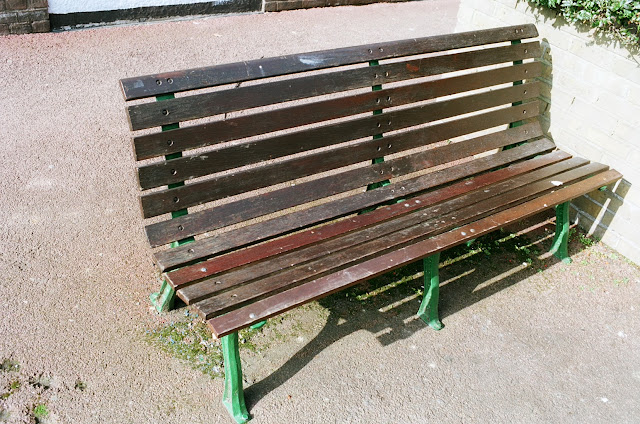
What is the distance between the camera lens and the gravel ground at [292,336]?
9.77 ft

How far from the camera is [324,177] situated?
11.4 ft

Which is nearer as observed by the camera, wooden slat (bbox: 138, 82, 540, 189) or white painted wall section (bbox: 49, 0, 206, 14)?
wooden slat (bbox: 138, 82, 540, 189)

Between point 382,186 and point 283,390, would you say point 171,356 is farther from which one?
point 382,186

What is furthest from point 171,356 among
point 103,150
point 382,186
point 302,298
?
point 103,150

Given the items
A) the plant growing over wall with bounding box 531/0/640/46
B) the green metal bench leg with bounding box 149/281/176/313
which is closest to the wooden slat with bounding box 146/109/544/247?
the green metal bench leg with bounding box 149/281/176/313

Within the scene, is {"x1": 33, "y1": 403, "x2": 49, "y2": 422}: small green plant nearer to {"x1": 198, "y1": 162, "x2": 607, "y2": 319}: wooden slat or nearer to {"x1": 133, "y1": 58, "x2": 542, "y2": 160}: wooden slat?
{"x1": 198, "y1": 162, "x2": 607, "y2": 319}: wooden slat

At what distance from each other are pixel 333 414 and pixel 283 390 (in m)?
0.27

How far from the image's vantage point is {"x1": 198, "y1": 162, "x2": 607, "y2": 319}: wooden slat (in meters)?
2.75

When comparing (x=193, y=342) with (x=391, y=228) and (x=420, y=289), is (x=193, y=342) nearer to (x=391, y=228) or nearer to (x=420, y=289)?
(x=391, y=228)

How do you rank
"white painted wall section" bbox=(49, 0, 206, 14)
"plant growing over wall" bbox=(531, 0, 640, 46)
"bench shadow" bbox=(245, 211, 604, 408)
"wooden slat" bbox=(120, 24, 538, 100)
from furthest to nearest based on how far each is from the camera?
"white painted wall section" bbox=(49, 0, 206, 14), "plant growing over wall" bbox=(531, 0, 640, 46), "bench shadow" bbox=(245, 211, 604, 408), "wooden slat" bbox=(120, 24, 538, 100)

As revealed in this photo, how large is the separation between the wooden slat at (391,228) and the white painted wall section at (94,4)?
4.78 metres

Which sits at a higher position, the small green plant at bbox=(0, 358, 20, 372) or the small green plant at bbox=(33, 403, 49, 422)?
the small green plant at bbox=(33, 403, 49, 422)

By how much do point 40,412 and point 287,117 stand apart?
1810 millimetres

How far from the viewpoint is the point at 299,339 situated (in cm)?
333
